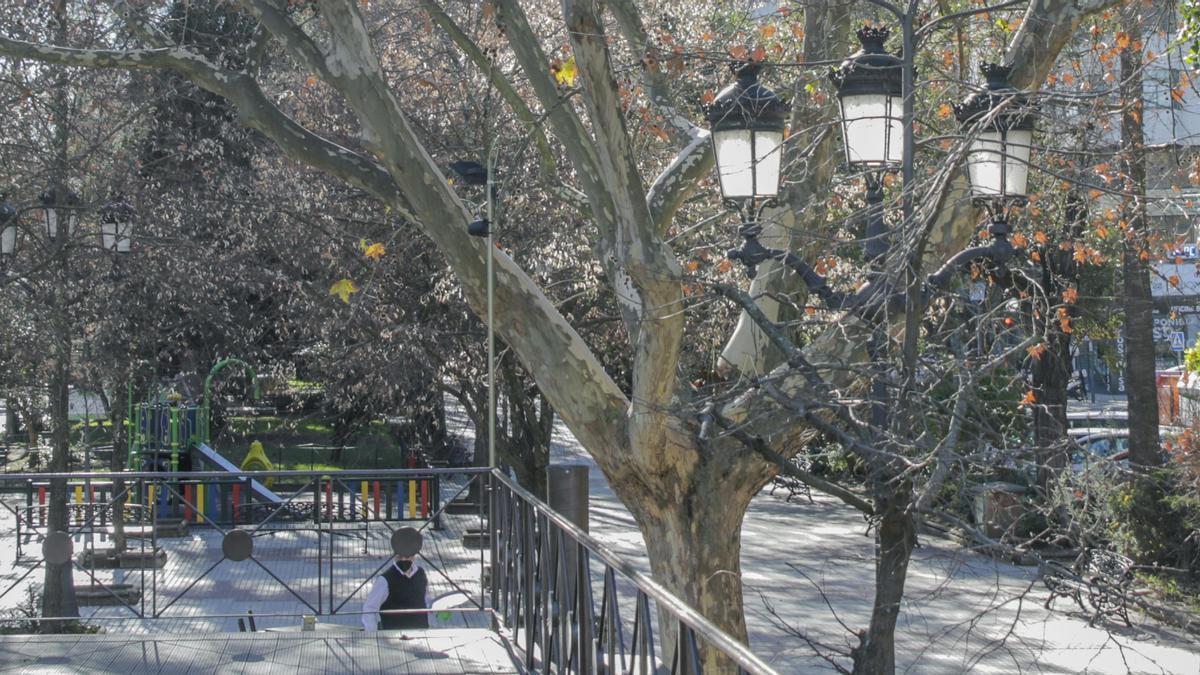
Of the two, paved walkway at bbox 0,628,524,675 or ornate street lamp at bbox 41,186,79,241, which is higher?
ornate street lamp at bbox 41,186,79,241

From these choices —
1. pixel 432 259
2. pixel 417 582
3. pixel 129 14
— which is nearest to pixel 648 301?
pixel 417 582

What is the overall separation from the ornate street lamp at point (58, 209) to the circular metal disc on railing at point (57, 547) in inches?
235

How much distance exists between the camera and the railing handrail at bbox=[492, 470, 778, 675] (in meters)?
3.05

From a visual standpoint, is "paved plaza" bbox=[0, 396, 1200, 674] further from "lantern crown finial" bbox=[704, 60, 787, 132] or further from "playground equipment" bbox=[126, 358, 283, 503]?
"lantern crown finial" bbox=[704, 60, 787, 132]

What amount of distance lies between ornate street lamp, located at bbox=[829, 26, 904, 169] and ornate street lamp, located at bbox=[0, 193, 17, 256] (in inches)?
400

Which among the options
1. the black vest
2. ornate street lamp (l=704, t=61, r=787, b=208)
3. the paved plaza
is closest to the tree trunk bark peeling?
ornate street lamp (l=704, t=61, r=787, b=208)

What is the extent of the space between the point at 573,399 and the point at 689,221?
24.7 feet

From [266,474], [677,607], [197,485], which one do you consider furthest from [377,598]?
[197,485]

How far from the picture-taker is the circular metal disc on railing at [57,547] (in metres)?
8.93

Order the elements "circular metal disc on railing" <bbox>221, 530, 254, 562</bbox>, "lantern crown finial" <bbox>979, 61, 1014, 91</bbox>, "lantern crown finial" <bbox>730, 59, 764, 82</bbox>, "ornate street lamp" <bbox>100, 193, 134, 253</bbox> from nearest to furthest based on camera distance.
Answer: "lantern crown finial" <bbox>979, 61, 1014, 91</bbox> < "lantern crown finial" <bbox>730, 59, 764, 82</bbox> < "circular metal disc on railing" <bbox>221, 530, 254, 562</bbox> < "ornate street lamp" <bbox>100, 193, 134, 253</bbox>

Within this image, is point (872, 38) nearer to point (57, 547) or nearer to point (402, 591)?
point (402, 591)

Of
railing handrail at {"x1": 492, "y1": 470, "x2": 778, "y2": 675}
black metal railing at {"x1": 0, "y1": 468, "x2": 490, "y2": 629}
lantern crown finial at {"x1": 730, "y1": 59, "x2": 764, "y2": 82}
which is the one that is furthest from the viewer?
black metal railing at {"x1": 0, "y1": 468, "x2": 490, "y2": 629}

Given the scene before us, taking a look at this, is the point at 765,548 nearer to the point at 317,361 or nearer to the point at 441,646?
the point at 317,361

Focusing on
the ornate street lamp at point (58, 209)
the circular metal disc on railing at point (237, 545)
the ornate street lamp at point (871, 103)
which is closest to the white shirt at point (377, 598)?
the circular metal disc on railing at point (237, 545)
